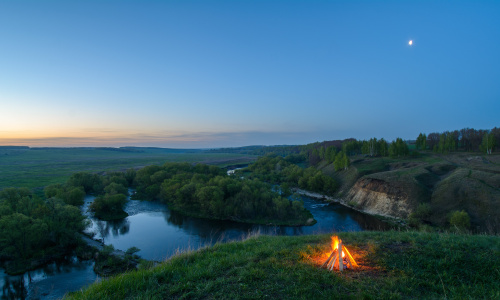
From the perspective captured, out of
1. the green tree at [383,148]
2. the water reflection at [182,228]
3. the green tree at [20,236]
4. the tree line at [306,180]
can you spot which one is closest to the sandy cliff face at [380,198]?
the water reflection at [182,228]

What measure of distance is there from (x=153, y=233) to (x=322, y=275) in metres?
30.8

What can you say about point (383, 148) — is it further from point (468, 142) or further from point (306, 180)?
point (306, 180)

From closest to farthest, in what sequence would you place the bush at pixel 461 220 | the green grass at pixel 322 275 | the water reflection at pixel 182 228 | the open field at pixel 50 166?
1. the green grass at pixel 322 275
2. the water reflection at pixel 182 228
3. the bush at pixel 461 220
4. the open field at pixel 50 166

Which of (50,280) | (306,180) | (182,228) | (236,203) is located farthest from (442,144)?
(50,280)

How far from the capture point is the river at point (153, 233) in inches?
711

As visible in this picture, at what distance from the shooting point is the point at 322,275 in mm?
5730

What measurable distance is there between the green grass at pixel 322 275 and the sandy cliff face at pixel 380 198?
118 feet

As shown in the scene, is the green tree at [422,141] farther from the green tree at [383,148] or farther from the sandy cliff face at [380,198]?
the sandy cliff face at [380,198]

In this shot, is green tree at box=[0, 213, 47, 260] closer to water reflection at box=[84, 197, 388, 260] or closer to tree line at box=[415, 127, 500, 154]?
water reflection at box=[84, 197, 388, 260]

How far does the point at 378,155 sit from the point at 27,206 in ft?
293

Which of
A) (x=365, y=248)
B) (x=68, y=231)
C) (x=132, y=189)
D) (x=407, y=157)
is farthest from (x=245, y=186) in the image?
(x=407, y=157)

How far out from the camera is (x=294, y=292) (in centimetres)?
506

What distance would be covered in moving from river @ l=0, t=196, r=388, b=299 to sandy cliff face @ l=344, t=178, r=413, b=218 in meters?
3.11

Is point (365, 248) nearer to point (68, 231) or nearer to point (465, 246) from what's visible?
point (465, 246)
